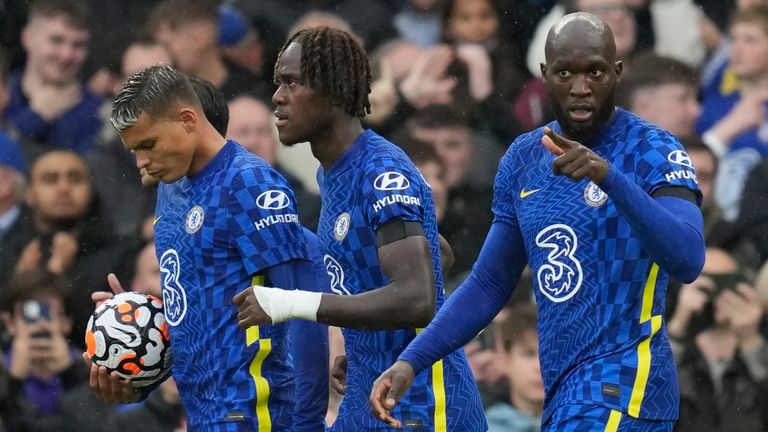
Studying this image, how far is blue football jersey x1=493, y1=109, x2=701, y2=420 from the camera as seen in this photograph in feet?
15.2

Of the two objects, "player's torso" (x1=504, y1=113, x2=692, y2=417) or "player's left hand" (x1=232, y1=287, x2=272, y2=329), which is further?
"player's left hand" (x1=232, y1=287, x2=272, y2=329)

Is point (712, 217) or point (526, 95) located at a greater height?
point (526, 95)

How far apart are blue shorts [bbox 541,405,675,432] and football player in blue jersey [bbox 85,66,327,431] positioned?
1097mm

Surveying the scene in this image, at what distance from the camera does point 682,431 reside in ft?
26.2

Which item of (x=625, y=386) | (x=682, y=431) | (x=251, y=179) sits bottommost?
(x=682, y=431)

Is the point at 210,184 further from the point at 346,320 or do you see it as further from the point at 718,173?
the point at 718,173

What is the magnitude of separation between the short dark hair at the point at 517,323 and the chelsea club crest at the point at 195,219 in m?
3.12

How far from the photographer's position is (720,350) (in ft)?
25.8

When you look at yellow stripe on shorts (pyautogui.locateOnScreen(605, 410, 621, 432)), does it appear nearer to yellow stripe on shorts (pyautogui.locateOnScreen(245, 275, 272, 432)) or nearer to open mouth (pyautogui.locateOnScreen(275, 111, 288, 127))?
yellow stripe on shorts (pyautogui.locateOnScreen(245, 275, 272, 432))

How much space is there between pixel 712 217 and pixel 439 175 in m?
1.52

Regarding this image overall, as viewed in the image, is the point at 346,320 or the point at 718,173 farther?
the point at 718,173

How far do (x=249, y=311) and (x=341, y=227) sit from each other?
70 centimetres

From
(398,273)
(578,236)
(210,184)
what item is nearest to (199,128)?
(210,184)

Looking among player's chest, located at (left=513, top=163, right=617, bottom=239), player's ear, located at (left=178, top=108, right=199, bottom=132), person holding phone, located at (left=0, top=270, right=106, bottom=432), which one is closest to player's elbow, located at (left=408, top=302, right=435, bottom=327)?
player's chest, located at (left=513, top=163, right=617, bottom=239)
